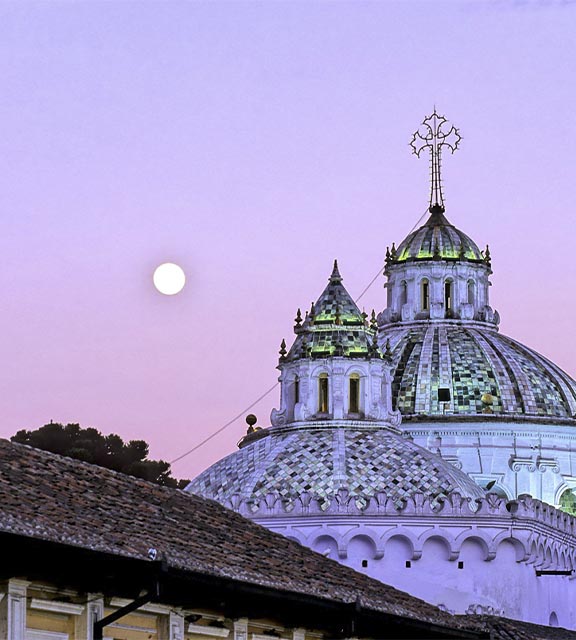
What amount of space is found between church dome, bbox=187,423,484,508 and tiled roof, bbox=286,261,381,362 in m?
2.88

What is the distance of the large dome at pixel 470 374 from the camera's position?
97.8 metres

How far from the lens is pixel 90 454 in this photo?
94062mm

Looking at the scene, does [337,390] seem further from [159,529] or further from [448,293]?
[159,529]

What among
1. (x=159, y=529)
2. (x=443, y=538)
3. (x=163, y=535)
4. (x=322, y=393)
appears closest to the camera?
(x=163, y=535)

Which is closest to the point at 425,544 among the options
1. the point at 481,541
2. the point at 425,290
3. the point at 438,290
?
the point at 481,541

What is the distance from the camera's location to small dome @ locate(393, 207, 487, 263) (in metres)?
102

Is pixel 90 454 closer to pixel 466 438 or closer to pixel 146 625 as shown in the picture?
pixel 466 438

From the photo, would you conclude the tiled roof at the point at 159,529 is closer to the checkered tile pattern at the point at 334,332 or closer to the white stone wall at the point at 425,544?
the white stone wall at the point at 425,544

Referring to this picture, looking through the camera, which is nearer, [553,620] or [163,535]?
[163,535]

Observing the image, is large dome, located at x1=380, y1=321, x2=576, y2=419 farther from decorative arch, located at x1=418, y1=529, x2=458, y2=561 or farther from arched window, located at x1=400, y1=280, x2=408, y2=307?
decorative arch, located at x1=418, y1=529, x2=458, y2=561

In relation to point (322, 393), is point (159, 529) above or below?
below

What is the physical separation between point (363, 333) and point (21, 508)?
52.0 metres

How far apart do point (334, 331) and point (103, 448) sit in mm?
23415

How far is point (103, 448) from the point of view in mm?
99188
